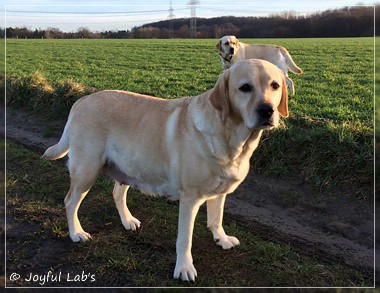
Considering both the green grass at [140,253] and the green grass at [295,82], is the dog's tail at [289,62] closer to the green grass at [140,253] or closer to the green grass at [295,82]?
the green grass at [295,82]

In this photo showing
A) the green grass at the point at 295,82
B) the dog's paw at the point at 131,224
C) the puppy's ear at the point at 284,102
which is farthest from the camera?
the green grass at the point at 295,82

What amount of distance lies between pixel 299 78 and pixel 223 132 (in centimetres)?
691

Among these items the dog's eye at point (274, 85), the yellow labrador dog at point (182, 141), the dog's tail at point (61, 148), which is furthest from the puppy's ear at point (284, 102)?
the dog's tail at point (61, 148)

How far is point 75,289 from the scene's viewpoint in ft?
10.1

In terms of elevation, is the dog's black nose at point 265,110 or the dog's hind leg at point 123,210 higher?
the dog's black nose at point 265,110

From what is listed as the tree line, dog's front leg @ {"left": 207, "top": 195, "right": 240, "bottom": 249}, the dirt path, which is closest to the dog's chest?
dog's front leg @ {"left": 207, "top": 195, "right": 240, "bottom": 249}

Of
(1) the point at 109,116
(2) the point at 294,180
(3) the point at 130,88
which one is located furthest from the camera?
A: (3) the point at 130,88

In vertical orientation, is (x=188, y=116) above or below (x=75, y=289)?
above

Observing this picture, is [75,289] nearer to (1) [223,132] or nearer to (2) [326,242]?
(1) [223,132]

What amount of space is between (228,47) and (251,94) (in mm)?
6306

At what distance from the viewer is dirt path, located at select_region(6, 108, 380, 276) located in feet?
12.3

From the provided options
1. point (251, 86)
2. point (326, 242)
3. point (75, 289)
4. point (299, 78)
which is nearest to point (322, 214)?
point (326, 242)

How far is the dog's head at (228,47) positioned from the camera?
8594mm

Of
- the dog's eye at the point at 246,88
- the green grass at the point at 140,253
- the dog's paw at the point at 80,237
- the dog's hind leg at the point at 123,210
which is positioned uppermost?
the dog's eye at the point at 246,88
